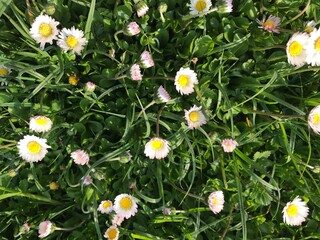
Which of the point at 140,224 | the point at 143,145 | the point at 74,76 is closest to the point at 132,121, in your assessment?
the point at 143,145

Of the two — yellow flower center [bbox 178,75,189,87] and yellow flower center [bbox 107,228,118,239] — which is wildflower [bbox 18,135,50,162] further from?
yellow flower center [bbox 178,75,189,87]

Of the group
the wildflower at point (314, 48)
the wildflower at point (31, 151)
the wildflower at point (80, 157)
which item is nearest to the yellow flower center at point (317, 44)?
the wildflower at point (314, 48)

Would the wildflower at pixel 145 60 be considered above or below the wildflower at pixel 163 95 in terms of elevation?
above

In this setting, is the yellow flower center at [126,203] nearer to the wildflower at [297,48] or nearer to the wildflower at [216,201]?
the wildflower at [216,201]

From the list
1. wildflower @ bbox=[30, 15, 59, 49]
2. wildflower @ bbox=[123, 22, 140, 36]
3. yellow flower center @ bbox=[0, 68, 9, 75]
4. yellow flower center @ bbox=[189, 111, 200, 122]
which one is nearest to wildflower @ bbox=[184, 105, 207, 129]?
yellow flower center @ bbox=[189, 111, 200, 122]

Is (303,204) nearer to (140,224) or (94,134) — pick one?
(140,224)
